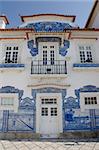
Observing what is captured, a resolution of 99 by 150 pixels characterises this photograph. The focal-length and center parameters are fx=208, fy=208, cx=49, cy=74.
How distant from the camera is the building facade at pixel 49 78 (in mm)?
13266

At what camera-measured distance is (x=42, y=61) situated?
1447 centimetres

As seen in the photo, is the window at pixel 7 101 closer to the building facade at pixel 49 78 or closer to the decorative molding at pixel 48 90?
the building facade at pixel 49 78

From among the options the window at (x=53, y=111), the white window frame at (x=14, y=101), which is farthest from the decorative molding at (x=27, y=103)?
the window at (x=53, y=111)

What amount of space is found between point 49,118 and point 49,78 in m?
2.63

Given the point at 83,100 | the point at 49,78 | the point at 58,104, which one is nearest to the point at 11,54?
the point at 49,78

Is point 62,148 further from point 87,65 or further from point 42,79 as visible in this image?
point 87,65

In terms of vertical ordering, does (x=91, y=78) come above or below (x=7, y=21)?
below

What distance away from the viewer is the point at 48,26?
15.7 meters

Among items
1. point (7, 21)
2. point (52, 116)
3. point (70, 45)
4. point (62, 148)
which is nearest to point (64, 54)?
point (70, 45)

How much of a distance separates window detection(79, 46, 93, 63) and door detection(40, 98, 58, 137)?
3561 mm

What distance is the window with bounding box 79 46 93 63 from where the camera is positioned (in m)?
14.8

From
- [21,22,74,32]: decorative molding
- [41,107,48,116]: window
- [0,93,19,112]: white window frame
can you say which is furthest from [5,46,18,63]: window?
[41,107,48,116]: window

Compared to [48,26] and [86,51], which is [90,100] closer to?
[86,51]

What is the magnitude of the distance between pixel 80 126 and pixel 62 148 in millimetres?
4256
